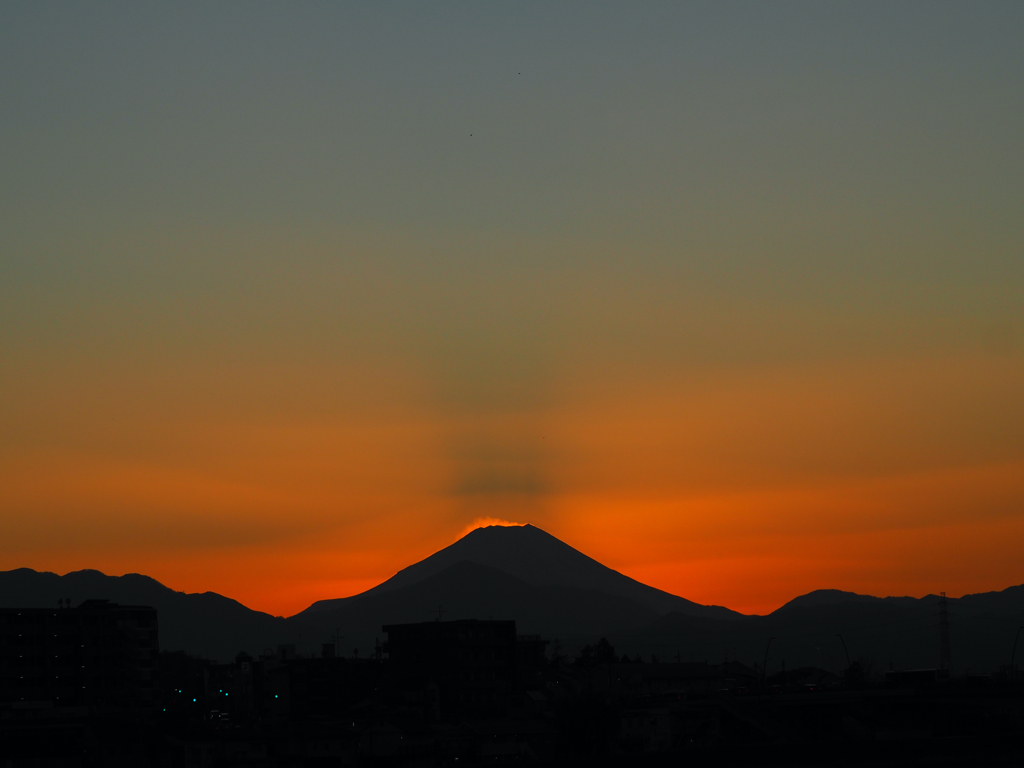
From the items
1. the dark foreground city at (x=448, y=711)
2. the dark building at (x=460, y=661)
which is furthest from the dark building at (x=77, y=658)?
the dark building at (x=460, y=661)

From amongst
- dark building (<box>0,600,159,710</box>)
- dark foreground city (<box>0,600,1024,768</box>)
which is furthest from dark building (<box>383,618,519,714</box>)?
dark building (<box>0,600,159,710</box>)

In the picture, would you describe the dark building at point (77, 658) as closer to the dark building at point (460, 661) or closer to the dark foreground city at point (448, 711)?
the dark foreground city at point (448, 711)

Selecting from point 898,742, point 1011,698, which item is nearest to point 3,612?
point 898,742

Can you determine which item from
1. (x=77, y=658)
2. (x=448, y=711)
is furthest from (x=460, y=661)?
(x=77, y=658)

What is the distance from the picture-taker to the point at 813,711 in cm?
9306

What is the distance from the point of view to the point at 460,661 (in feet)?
327

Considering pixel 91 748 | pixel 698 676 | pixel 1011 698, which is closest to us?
pixel 91 748

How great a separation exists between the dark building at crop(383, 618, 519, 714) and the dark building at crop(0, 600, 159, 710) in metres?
22.7

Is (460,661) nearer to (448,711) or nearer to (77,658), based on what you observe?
(448,711)

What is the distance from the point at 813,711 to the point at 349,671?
137ft

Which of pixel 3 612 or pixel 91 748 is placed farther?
pixel 3 612

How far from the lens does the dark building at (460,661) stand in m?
99.1

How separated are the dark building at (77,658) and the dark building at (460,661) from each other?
2273 centimetres

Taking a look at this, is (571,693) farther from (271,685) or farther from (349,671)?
(271,685)
